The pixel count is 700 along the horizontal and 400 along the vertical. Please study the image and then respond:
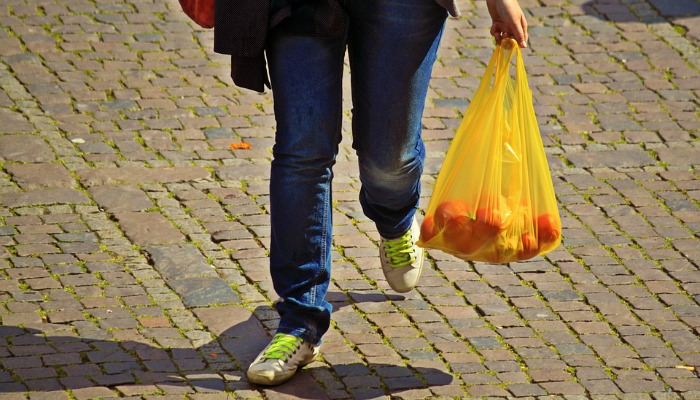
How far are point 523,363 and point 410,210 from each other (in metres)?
0.68

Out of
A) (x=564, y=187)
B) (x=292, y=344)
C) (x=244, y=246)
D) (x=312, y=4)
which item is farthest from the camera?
(x=564, y=187)

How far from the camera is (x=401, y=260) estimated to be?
167 inches

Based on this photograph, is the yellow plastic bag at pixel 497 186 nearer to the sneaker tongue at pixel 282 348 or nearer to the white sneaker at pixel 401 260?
the white sneaker at pixel 401 260

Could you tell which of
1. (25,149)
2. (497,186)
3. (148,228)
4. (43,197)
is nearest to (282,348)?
(497,186)

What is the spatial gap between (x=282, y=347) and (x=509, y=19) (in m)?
1.26

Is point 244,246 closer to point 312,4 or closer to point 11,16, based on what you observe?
point 312,4

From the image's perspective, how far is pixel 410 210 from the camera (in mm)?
4195

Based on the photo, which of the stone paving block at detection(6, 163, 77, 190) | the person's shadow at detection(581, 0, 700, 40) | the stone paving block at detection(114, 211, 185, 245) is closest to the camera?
the stone paving block at detection(114, 211, 185, 245)

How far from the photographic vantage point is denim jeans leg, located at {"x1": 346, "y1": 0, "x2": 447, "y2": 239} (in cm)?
358

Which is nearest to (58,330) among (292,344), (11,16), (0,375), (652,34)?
(0,375)

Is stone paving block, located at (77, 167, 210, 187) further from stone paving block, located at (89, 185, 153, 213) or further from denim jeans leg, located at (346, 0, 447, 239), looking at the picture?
denim jeans leg, located at (346, 0, 447, 239)

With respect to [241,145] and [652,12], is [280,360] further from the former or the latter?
[652,12]

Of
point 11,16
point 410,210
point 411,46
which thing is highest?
point 411,46

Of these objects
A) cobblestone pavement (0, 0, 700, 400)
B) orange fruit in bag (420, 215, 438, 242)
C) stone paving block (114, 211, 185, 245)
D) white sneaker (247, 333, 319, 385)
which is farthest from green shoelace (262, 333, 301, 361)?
stone paving block (114, 211, 185, 245)
